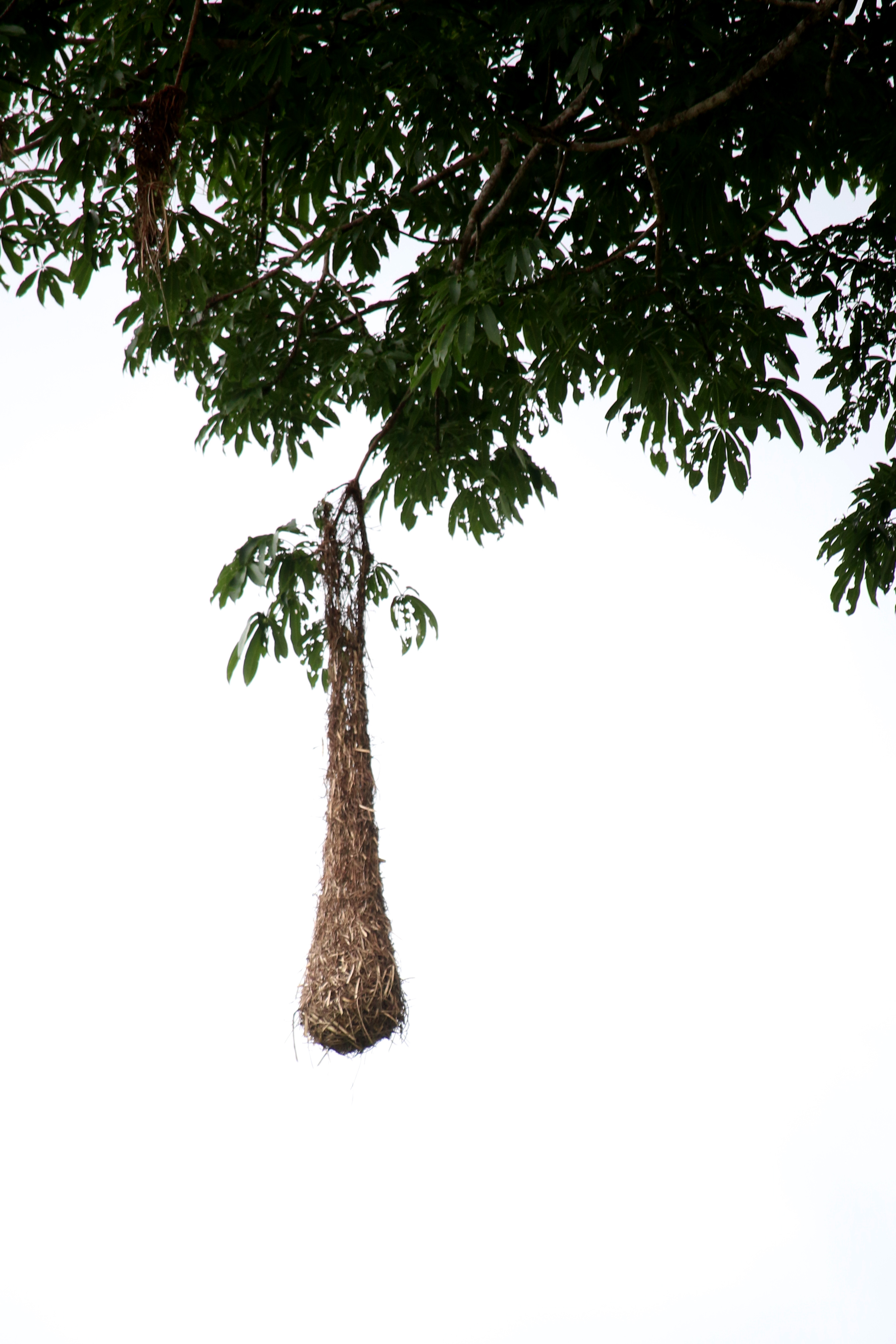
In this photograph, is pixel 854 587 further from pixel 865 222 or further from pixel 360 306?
pixel 360 306

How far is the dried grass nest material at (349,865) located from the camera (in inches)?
123

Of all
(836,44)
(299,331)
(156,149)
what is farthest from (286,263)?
(836,44)

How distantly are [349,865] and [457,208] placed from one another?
192 centimetres

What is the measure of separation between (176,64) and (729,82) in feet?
4.40

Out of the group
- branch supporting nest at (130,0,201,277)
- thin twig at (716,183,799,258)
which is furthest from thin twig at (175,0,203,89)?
thin twig at (716,183,799,258)

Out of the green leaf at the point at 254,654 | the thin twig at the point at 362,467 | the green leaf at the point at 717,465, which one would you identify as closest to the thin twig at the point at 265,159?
the thin twig at the point at 362,467

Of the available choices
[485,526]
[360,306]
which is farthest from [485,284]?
[485,526]

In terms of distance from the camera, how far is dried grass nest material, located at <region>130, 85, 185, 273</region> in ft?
7.44

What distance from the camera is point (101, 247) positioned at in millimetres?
3398

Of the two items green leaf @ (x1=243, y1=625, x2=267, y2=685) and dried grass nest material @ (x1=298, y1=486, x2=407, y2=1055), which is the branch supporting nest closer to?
dried grass nest material @ (x1=298, y1=486, x2=407, y2=1055)

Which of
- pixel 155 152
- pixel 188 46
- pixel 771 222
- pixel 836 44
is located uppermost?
pixel 771 222

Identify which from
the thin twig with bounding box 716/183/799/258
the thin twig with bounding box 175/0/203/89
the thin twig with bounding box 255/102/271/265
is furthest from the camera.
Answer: the thin twig with bounding box 716/183/799/258

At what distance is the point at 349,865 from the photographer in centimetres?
325

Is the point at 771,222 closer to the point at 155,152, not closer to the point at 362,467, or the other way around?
the point at 362,467
